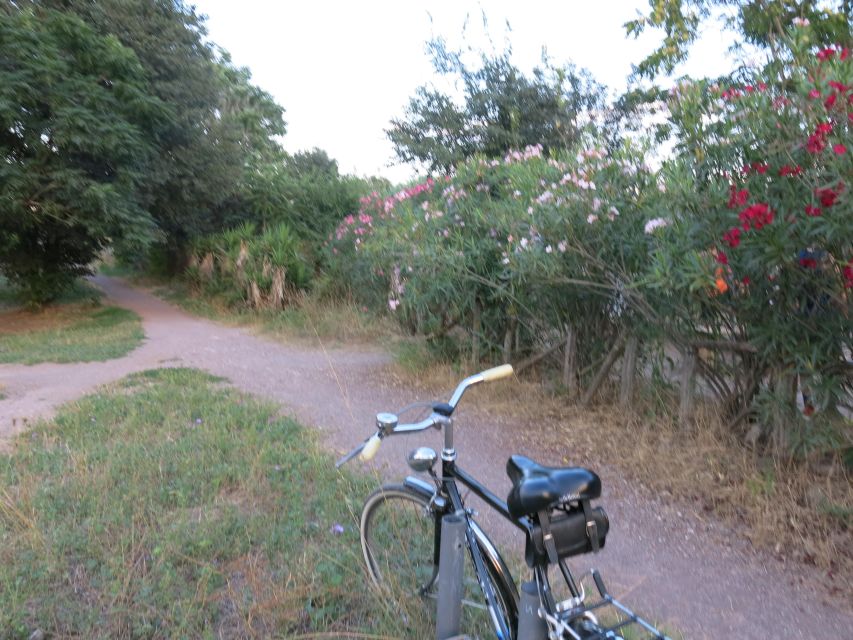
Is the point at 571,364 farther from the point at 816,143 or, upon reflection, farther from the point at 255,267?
the point at 255,267

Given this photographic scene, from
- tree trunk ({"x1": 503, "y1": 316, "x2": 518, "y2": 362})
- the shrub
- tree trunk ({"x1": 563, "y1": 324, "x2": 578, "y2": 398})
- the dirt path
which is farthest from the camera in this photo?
the shrub

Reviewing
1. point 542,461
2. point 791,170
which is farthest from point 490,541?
point 542,461

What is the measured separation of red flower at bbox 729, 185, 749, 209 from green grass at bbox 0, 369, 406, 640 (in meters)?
2.70

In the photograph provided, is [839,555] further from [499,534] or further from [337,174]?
[337,174]

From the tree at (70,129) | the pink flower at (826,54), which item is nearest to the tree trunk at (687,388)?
the pink flower at (826,54)

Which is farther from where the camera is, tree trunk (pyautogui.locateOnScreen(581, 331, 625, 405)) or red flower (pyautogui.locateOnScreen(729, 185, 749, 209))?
tree trunk (pyautogui.locateOnScreen(581, 331, 625, 405))

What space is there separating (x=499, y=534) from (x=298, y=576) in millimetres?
1268

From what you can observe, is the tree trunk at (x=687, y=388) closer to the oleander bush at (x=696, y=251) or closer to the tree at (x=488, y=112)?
the oleander bush at (x=696, y=251)

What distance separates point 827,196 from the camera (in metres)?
3.09

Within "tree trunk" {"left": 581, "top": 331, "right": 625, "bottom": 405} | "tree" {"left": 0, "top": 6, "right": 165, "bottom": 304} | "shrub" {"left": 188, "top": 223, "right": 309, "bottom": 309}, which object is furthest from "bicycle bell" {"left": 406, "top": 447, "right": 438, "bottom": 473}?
"shrub" {"left": 188, "top": 223, "right": 309, "bottom": 309}

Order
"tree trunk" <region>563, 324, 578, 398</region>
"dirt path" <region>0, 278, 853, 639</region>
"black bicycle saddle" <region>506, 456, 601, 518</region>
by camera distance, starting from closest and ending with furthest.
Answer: "black bicycle saddle" <region>506, 456, 601, 518</region>, "dirt path" <region>0, 278, 853, 639</region>, "tree trunk" <region>563, 324, 578, 398</region>

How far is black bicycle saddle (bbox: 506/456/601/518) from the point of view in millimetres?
1892

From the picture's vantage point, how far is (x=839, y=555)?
3.53 meters

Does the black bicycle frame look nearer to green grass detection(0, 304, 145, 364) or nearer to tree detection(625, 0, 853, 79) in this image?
tree detection(625, 0, 853, 79)
